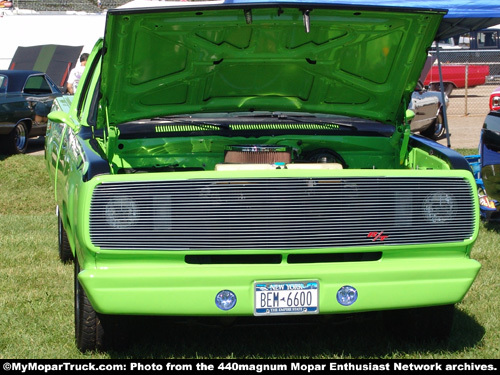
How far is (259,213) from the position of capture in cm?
344

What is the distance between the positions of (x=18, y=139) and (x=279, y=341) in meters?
9.51

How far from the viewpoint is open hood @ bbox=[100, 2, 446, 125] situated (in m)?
4.10

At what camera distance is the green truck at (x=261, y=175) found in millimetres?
3402

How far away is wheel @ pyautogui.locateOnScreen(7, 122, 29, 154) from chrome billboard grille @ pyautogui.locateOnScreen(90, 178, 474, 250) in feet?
30.4

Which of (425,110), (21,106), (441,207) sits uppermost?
(441,207)

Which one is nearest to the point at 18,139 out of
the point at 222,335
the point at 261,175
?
the point at 222,335

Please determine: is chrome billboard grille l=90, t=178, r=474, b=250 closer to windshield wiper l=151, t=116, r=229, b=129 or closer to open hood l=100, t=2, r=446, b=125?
open hood l=100, t=2, r=446, b=125

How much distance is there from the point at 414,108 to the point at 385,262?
34.8ft

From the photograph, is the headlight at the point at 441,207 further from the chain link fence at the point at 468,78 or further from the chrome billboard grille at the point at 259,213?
the chain link fence at the point at 468,78

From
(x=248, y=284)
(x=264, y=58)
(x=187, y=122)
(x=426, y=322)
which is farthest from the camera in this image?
(x=187, y=122)

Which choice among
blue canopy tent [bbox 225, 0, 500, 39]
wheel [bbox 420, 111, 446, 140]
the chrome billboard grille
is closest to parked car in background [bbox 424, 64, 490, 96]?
wheel [bbox 420, 111, 446, 140]

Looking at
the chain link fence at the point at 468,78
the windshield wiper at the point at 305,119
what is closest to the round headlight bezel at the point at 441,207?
the windshield wiper at the point at 305,119

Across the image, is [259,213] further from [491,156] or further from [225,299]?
[491,156]

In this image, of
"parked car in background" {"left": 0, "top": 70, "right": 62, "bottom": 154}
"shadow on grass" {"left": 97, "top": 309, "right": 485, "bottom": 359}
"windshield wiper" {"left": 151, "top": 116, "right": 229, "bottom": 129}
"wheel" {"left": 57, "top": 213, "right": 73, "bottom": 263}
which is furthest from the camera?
"parked car in background" {"left": 0, "top": 70, "right": 62, "bottom": 154}
